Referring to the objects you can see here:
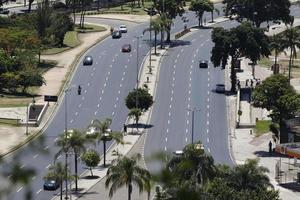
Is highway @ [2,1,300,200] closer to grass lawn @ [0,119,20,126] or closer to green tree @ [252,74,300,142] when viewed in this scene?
grass lawn @ [0,119,20,126]

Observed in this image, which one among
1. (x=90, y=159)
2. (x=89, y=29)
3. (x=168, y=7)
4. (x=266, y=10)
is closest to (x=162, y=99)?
(x=90, y=159)

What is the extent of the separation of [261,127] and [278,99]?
15.1 m

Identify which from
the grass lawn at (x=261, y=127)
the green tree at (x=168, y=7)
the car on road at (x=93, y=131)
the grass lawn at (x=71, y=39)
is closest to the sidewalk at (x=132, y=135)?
the car on road at (x=93, y=131)

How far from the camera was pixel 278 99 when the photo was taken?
10550 centimetres

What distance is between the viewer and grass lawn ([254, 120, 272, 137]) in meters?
118

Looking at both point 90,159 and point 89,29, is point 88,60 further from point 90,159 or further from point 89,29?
point 90,159

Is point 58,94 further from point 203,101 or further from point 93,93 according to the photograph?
point 203,101

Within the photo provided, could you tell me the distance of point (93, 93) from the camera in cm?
14050

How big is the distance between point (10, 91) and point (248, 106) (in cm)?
4478

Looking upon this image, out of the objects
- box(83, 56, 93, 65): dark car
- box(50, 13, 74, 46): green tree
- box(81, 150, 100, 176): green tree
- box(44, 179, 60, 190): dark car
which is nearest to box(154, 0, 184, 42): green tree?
box(50, 13, 74, 46): green tree

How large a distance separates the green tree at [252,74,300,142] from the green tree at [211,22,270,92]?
31.5 metres

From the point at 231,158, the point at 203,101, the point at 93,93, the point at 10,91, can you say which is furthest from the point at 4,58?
the point at 231,158

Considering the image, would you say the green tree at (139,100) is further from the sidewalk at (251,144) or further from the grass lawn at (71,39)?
the grass lawn at (71,39)

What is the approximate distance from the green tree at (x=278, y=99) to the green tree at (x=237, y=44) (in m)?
31.5
